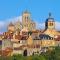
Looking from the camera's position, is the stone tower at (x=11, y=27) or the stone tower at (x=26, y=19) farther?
the stone tower at (x=11, y=27)

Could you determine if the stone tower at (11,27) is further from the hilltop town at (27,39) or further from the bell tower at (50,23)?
the bell tower at (50,23)

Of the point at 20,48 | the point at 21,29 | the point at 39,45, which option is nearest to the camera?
the point at 20,48

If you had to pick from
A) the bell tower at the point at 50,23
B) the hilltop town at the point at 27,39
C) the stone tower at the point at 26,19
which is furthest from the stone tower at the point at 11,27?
the bell tower at the point at 50,23

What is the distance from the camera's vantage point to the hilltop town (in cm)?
5516

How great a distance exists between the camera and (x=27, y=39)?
61.5 metres

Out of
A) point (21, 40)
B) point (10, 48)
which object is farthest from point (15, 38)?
point (10, 48)

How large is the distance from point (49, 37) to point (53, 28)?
482 cm

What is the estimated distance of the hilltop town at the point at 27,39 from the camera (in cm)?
5516

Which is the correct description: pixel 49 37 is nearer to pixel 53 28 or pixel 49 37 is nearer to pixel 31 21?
pixel 53 28

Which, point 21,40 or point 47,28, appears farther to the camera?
point 47,28

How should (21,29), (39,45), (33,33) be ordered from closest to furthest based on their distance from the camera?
(39,45) < (33,33) < (21,29)

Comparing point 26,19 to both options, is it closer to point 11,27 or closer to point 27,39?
point 11,27

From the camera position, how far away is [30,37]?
6162cm

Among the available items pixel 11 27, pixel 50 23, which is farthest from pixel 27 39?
pixel 11 27
